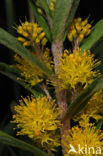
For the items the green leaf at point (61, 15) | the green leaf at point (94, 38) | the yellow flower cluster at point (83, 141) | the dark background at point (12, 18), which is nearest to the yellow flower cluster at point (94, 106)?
the yellow flower cluster at point (83, 141)

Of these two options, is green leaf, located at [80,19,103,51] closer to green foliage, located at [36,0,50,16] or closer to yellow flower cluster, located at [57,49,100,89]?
yellow flower cluster, located at [57,49,100,89]

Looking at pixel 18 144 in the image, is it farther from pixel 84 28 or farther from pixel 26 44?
pixel 84 28

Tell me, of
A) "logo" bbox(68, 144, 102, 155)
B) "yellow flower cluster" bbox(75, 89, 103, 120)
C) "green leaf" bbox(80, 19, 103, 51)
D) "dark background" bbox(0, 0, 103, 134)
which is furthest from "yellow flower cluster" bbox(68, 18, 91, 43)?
"dark background" bbox(0, 0, 103, 134)

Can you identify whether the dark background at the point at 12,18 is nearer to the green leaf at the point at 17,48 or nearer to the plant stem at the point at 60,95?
the plant stem at the point at 60,95

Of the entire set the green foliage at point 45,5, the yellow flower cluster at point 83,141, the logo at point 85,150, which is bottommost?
the logo at point 85,150

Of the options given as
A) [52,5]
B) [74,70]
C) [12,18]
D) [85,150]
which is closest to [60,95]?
[74,70]

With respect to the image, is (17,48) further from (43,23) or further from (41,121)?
(41,121)
